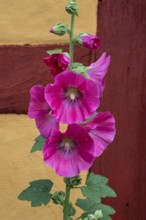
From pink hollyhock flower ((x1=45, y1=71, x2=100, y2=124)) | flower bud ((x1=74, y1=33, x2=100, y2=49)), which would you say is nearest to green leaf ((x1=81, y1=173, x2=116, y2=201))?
pink hollyhock flower ((x1=45, y1=71, x2=100, y2=124))

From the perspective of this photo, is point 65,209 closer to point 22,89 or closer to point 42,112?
point 42,112

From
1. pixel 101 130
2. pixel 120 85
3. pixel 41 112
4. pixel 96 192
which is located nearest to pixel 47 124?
pixel 41 112

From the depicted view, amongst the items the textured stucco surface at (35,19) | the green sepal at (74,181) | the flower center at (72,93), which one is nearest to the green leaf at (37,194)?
the green sepal at (74,181)

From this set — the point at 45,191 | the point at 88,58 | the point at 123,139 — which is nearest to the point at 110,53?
the point at 88,58

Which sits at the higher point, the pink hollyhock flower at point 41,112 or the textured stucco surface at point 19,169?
the pink hollyhock flower at point 41,112

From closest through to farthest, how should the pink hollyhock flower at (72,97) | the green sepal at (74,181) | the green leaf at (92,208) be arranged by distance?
the pink hollyhock flower at (72,97)
the green sepal at (74,181)
the green leaf at (92,208)

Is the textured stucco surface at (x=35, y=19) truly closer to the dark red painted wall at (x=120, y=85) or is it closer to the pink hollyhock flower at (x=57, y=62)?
the dark red painted wall at (x=120, y=85)
